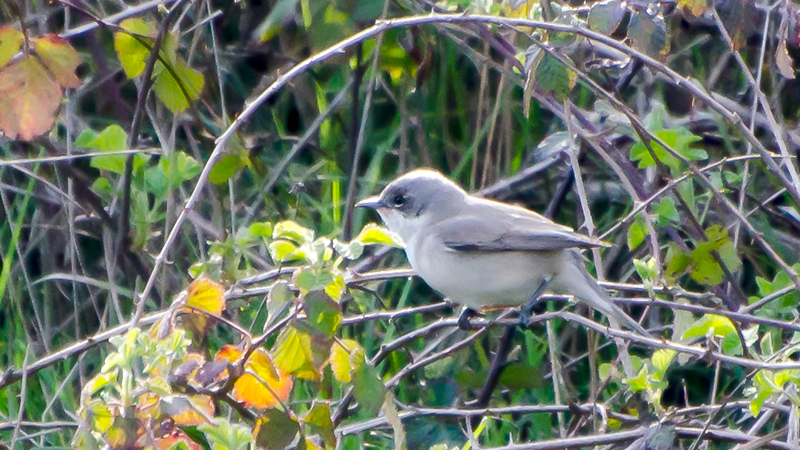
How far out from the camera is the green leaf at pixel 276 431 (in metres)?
2.06

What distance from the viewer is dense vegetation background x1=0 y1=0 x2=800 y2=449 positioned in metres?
2.14

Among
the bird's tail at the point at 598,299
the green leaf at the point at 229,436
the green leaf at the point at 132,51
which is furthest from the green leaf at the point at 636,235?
the green leaf at the point at 229,436

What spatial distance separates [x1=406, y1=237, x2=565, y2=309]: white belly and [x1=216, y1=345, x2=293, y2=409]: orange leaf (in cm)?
141

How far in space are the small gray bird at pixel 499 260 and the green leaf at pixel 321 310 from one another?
4.72ft

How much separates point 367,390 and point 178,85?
4.24 ft

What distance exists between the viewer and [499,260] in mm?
3561

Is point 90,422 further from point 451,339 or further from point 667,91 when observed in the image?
point 667,91

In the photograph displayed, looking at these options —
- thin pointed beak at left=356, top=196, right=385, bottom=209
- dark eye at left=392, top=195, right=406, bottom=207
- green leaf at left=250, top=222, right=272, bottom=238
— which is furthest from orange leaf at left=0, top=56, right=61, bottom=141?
dark eye at left=392, top=195, right=406, bottom=207

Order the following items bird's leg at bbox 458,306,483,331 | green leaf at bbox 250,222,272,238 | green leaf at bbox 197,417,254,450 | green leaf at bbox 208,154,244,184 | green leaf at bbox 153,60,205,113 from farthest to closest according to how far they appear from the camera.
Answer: bird's leg at bbox 458,306,483,331 → green leaf at bbox 208,154,244,184 → green leaf at bbox 153,60,205,113 → green leaf at bbox 250,222,272,238 → green leaf at bbox 197,417,254,450

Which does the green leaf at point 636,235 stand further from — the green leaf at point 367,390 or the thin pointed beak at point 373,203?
the green leaf at point 367,390

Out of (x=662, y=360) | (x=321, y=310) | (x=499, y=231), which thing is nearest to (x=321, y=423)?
(x=321, y=310)

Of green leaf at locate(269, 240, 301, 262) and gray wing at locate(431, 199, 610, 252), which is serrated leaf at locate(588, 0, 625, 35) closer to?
green leaf at locate(269, 240, 301, 262)

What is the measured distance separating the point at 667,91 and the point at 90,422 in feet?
11.7

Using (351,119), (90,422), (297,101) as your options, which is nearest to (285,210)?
(351,119)
